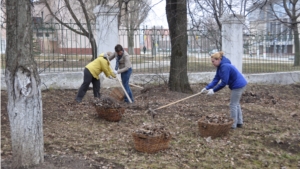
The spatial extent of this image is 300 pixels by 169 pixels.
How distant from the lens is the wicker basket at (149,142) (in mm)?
4898

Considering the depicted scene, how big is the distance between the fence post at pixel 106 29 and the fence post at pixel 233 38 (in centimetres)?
369

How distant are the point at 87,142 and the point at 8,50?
2032 millimetres

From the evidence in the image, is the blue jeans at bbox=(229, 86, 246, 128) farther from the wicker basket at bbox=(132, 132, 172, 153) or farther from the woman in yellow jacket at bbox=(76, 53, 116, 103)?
the woman in yellow jacket at bbox=(76, 53, 116, 103)

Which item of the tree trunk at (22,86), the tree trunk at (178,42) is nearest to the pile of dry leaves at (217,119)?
the tree trunk at (22,86)

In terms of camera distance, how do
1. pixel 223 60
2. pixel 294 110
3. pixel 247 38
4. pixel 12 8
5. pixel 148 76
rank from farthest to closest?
1. pixel 247 38
2. pixel 148 76
3. pixel 294 110
4. pixel 223 60
5. pixel 12 8

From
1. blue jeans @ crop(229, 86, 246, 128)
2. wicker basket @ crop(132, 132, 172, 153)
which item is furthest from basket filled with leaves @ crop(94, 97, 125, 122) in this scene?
blue jeans @ crop(229, 86, 246, 128)

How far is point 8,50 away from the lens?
3859 millimetres

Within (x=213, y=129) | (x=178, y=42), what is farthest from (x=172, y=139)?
(x=178, y=42)

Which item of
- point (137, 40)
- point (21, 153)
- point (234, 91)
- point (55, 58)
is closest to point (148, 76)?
point (137, 40)

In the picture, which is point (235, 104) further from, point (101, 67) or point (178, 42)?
point (178, 42)

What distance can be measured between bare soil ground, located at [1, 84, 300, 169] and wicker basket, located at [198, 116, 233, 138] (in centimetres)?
9

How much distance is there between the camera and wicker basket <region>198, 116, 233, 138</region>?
570cm

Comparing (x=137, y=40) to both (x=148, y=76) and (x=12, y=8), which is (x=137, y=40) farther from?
(x=12, y=8)

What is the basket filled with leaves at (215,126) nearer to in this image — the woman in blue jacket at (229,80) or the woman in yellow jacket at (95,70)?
the woman in blue jacket at (229,80)
